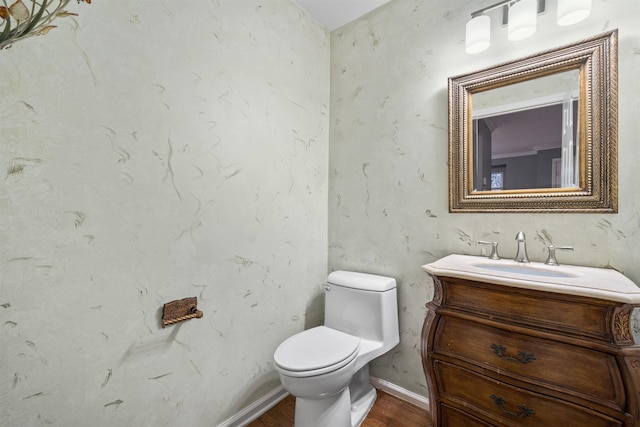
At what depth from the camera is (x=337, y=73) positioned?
2016 mm

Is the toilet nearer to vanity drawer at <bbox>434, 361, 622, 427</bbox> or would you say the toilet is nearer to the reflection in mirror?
vanity drawer at <bbox>434, 361, 622, 427</bbox>

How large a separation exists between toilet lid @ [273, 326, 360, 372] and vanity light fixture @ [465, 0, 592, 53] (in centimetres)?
163

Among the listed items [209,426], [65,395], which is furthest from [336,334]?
[65,395]

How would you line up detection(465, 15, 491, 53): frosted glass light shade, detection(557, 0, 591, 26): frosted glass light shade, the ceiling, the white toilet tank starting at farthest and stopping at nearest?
1. the ceiling
2. the white toilet tank
3. detection(465, 15, 491, 53): frosted glass light shade
4. detection(557, 0, 591, 26): frosted glass light shade

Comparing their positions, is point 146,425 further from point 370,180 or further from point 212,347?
point 370,180

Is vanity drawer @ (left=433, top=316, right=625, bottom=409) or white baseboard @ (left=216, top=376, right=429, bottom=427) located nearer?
vanity drawer @ (left=433, top=316, right=625, bottom=409)

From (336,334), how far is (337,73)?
177 centimetres

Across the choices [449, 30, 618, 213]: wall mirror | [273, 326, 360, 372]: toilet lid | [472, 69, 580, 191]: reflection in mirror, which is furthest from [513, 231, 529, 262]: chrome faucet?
[273, 326, 360, 372]: toilet lid

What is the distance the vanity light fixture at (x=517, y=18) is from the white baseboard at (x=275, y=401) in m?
1.94

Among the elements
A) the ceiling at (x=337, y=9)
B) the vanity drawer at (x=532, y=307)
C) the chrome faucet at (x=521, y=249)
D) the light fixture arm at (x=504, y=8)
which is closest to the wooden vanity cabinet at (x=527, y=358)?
the vanity drawer at (x=532, y=307)

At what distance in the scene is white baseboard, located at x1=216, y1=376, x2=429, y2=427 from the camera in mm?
1465

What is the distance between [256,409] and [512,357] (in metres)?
1.32

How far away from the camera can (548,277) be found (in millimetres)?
1043

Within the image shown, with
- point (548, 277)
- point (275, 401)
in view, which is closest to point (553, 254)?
point (548, 277)
